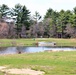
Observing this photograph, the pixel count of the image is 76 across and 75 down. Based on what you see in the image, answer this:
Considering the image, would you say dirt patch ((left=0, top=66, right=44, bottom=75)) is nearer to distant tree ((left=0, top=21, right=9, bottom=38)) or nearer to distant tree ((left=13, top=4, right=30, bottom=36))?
distant tree ((left=0, top=21, right=9, bottom=38))

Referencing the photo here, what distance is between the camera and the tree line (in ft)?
271

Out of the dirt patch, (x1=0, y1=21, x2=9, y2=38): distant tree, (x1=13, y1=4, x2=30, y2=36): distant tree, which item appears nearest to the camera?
the dirt patch

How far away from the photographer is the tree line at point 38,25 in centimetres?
8250

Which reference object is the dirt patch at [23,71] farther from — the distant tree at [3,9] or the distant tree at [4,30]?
the distant tree at [3,9]

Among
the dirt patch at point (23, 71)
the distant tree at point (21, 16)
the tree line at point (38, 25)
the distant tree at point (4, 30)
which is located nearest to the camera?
the dirt patch at point (23, 71)

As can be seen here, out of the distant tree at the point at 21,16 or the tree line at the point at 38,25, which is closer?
the tree line at the point at 38,25

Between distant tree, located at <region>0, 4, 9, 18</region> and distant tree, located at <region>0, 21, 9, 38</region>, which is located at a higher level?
distant tree, located at <region>0, 4, 9, 18</region>

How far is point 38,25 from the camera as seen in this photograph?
8838 centimetres

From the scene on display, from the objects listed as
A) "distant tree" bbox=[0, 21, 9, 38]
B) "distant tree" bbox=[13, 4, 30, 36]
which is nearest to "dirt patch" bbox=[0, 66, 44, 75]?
"distant tree" bbox=[0, 21, 9, 38]

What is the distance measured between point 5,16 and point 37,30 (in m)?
13.7

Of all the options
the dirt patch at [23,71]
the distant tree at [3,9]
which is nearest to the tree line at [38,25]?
the distant tree at [3,9]

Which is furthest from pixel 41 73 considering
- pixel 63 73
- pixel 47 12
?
pixel 47 12

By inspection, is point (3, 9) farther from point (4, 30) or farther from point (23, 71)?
point (23, 71)

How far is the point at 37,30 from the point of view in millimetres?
87625
